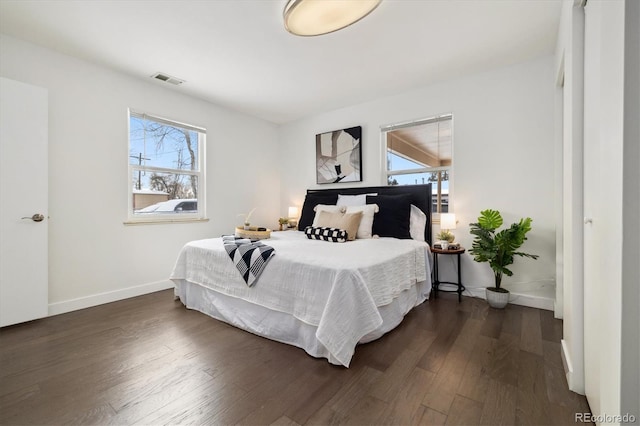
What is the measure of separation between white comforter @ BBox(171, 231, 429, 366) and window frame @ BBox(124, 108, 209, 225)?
3.39 feet

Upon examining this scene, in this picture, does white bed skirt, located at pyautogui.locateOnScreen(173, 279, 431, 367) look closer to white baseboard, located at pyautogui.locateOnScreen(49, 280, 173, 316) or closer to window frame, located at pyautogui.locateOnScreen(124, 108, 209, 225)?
white baseboard, located at pyautogui.locateOnScreen(49, 280, 173, 316)

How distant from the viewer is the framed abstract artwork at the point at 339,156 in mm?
3984

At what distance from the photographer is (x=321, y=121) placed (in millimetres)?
4438

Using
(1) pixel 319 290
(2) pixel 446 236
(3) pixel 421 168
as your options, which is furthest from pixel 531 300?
(1) pixel 319 290

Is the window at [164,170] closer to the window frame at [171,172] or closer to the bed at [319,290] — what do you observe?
the window frame at [171,172]

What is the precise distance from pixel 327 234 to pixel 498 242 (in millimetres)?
1664

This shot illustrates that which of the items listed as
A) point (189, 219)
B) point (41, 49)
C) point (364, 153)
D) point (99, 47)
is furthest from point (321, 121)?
point (41, 49)

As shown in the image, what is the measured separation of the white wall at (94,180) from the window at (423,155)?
2664 mm

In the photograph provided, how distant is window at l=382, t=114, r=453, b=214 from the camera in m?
3.38

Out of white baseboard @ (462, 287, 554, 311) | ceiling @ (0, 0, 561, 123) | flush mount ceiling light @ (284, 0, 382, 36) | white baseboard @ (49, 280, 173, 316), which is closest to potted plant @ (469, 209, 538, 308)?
white baseboard @ (462, 287, 554, 311)

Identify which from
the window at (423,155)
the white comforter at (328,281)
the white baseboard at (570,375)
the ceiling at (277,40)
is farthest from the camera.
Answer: the window at (423,155)

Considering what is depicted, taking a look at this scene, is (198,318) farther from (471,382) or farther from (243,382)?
(471,382)

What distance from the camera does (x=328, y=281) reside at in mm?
1770

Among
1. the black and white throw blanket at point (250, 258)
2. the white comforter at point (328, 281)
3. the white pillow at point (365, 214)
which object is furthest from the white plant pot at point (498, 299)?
the black and white throw blanket at point (250, 258)
